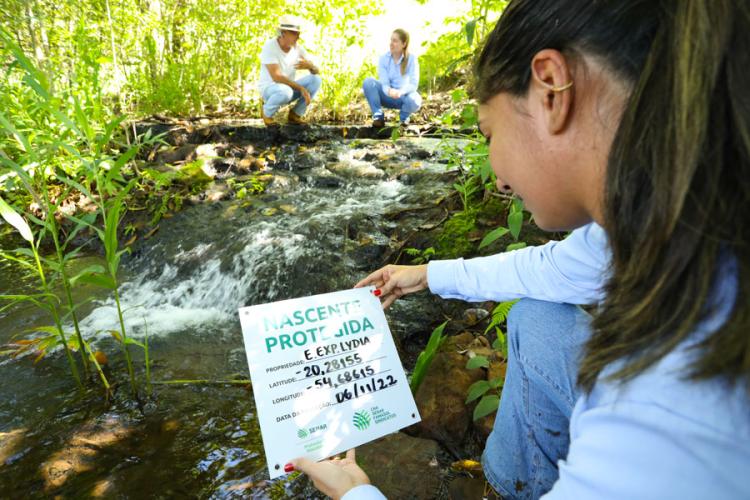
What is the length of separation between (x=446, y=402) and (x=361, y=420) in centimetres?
54

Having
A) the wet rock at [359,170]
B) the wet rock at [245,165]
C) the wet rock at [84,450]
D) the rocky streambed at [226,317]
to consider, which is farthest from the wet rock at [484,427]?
the wet rock at [245,165]

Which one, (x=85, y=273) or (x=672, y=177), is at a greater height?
(x=672, y=177)

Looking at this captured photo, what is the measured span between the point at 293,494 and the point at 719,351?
54.1 inches

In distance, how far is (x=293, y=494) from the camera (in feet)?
4.81

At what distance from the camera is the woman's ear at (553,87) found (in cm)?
68

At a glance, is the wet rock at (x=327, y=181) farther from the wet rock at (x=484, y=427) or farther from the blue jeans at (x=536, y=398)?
the blue jeans at (x=536, y=398)

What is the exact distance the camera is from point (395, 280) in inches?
58.2

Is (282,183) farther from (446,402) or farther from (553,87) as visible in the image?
(553,87)

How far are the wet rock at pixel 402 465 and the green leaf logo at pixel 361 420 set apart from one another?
33 centimetres

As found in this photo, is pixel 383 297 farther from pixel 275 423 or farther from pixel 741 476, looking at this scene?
pixel 741 476

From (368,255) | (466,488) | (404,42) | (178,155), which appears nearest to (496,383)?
(466,488)

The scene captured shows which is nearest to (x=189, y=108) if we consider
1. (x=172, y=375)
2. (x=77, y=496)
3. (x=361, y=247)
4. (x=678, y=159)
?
(x=361, y=247)

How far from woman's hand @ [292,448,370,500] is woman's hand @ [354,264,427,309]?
550mm

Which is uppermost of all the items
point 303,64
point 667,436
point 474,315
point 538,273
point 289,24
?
point 289,24
